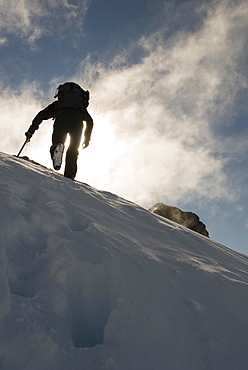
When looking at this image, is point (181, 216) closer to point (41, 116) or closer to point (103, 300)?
point (41, 116)

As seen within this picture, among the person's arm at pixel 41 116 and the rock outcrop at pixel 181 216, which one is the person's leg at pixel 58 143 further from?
the rock outcrop at pixel 181 216

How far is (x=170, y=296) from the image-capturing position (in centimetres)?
174

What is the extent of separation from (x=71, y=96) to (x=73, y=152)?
3.94 feet

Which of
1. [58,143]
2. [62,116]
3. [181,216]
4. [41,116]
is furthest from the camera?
[181,216]

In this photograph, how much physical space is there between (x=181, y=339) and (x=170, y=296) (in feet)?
1.08

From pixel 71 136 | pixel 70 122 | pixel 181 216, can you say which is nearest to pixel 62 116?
pixel 70 122

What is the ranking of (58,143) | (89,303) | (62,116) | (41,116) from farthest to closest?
(41,116) < (62,116) < (58,143) < (89,303)

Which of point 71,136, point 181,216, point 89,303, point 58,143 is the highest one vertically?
point 181,216

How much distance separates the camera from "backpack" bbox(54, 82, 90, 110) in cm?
546

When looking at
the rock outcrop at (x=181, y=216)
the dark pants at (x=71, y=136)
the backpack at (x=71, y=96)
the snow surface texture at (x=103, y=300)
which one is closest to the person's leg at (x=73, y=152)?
the dark pants at (x=71, y=136)

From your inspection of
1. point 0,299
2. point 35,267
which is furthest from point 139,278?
point 0,299

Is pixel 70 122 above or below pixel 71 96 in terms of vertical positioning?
below

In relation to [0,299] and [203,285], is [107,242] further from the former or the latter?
[0,299]

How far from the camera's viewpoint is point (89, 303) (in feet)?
5.12
